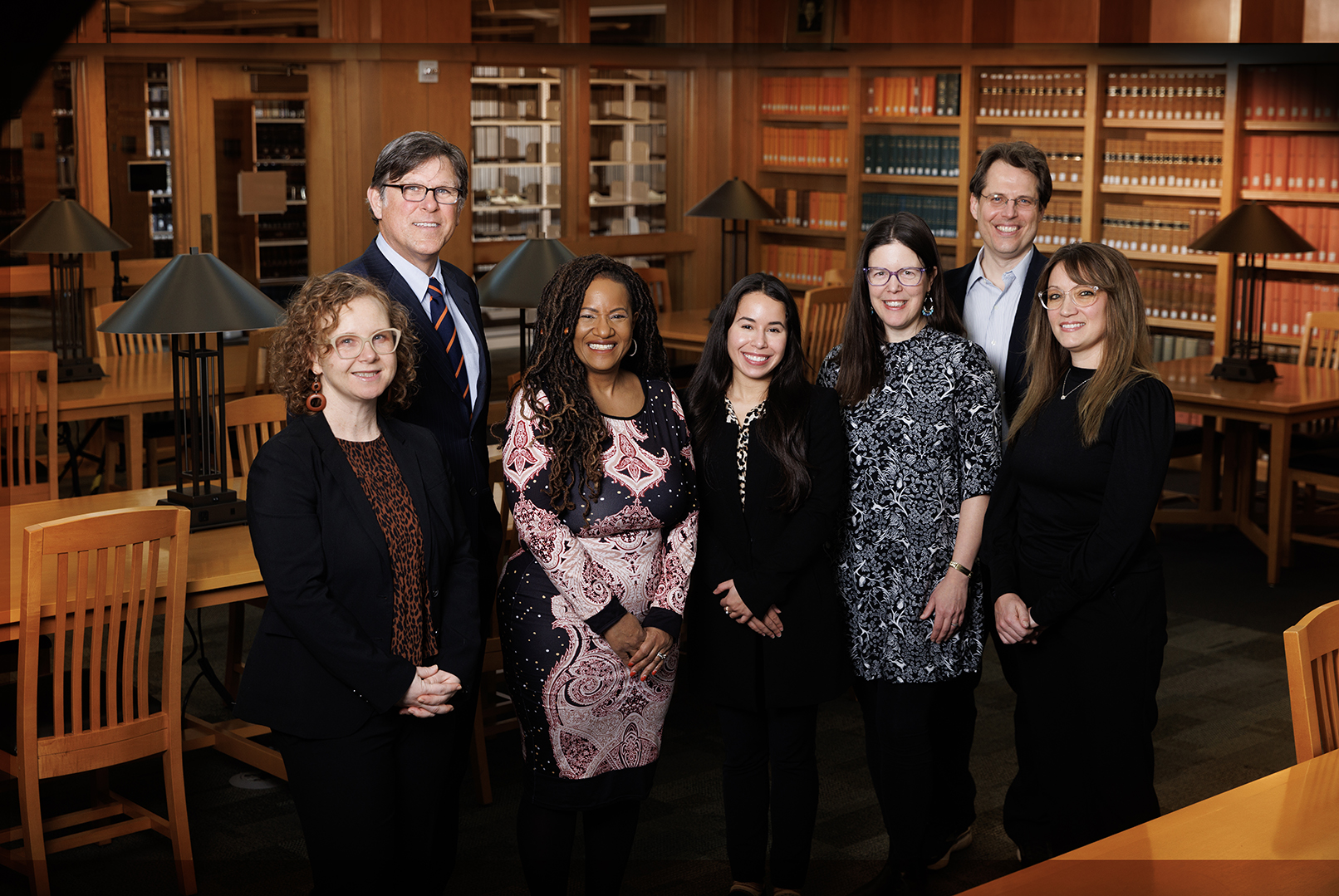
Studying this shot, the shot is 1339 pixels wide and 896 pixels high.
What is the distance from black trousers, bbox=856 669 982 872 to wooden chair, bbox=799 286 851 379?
152 inches

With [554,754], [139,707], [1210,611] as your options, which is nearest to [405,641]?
[554,754]

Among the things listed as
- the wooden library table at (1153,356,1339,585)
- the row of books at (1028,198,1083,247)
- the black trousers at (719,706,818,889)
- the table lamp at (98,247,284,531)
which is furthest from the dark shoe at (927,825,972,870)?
the row of books at (1028,198,1083,247)

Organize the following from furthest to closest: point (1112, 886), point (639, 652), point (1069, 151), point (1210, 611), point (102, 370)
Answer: point (1069, 151) → point (102, 370) → point (1210, 611) → point (639, 652) → point (1112, 886)

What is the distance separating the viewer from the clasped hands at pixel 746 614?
2.40m

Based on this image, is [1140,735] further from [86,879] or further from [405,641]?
[86,879]

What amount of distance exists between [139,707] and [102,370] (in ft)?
9.92

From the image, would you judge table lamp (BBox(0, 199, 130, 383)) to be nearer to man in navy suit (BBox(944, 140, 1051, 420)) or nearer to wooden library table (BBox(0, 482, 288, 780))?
wooden library table (BBox(0, 482, 288, 780))

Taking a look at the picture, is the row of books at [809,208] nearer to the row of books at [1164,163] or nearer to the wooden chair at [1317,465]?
the row of books at [1164,163]

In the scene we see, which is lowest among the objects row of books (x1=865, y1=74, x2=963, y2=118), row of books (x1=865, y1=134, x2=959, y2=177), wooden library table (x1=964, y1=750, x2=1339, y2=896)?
wooden library table (x1=964, y1=750, x2=1339, y2=896)

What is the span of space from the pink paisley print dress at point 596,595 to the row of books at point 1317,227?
549 cm

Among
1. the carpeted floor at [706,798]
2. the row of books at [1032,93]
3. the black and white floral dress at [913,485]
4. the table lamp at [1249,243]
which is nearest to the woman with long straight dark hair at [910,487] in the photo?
the black and white floral dress at [913,485]

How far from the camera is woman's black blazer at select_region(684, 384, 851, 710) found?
94.4 inches

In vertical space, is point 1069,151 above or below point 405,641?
above

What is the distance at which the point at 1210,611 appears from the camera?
16.0ft
